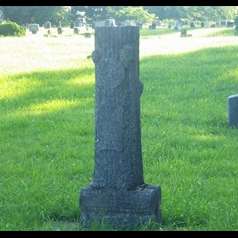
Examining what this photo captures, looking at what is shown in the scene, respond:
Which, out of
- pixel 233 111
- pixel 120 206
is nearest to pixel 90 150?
pixel 233 111

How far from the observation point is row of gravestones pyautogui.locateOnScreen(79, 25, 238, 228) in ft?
17.2

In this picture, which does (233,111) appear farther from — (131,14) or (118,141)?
(131,14)

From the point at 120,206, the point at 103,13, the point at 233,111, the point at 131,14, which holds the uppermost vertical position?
the point at 120,206

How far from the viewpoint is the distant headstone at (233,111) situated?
33.2 feet

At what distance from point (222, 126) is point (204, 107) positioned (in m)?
1.80

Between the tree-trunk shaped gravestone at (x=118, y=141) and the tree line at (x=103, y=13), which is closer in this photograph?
the tree-trunk shaped gravestone at (x=118, y=141)

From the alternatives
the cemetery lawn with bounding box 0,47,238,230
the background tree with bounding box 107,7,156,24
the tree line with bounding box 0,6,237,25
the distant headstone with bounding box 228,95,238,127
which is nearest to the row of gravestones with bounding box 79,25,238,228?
the cemetery lawn with bounding box 0,47,238,230

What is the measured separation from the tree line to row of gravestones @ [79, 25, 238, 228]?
3356cm

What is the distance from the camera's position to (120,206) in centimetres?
537

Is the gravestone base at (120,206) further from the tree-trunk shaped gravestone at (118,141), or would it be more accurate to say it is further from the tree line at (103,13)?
the tree line at (103,13)

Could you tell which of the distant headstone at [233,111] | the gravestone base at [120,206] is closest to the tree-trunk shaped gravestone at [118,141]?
the gravestone base at [120,206]

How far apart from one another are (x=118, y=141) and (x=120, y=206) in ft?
1.77

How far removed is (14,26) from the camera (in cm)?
3938

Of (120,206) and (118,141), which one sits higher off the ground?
(118,141)
